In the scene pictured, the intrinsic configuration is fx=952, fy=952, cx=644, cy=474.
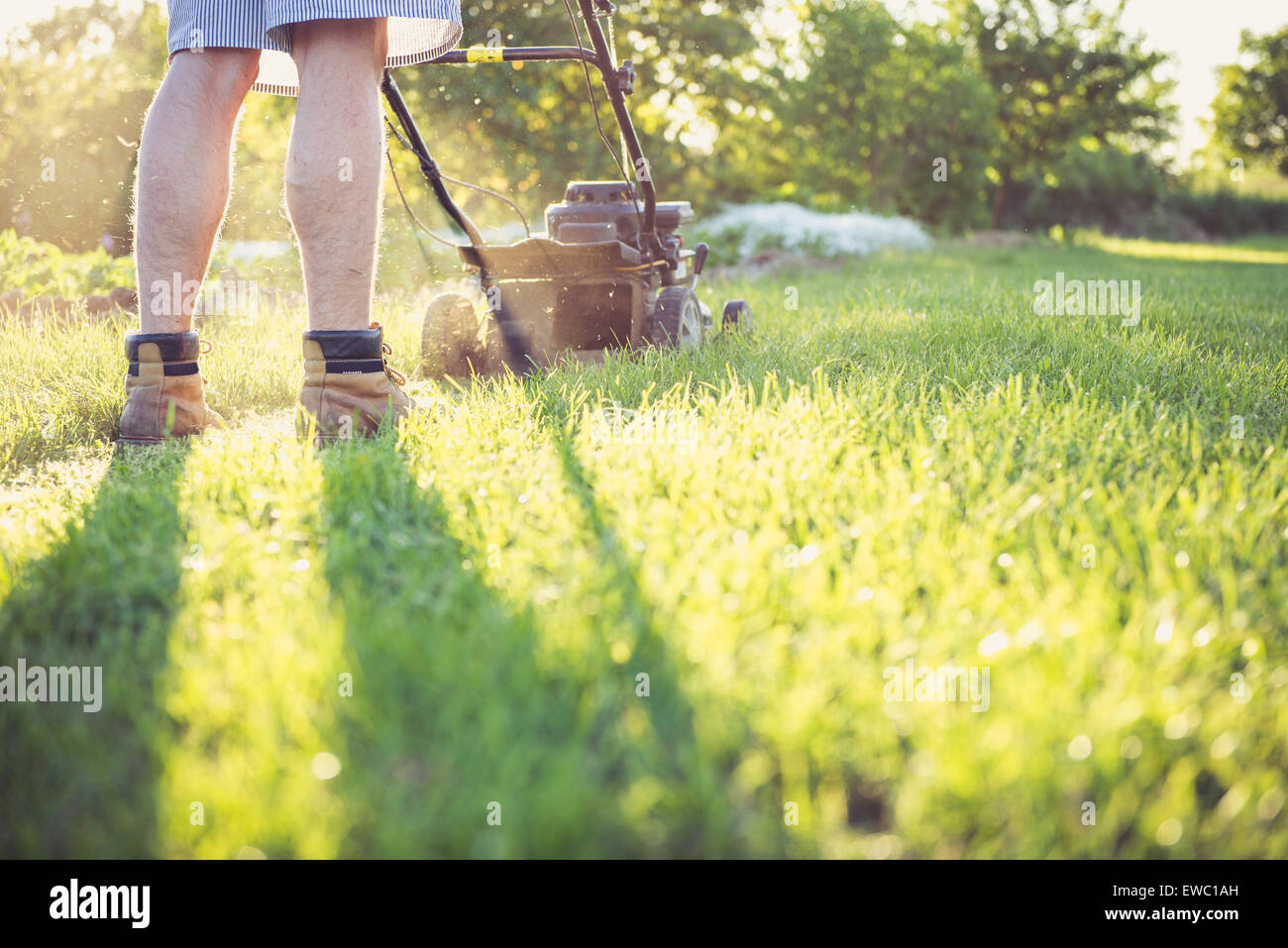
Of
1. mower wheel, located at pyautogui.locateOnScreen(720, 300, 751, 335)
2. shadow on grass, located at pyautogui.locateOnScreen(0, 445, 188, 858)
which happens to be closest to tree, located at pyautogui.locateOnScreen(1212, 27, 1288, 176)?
mower wheel, located at pyautogui.locateOnScreen(720, 300, 751, 335)

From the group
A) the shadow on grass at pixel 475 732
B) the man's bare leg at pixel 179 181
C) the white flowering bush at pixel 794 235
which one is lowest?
the shadow on grass at pixel 475 732

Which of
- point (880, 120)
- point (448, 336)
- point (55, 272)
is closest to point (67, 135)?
point (55, 272)

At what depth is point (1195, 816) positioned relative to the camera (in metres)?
0.91

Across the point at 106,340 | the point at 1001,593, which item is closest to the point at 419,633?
the point at 1001,593

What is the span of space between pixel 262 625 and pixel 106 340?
240 centimetres

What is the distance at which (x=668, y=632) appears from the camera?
114 centimetres

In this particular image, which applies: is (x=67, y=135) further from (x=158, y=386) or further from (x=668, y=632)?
(x=668, y=632)

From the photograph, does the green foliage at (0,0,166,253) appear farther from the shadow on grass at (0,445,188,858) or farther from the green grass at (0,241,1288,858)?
the shadow on grass at (0,445,188,858)

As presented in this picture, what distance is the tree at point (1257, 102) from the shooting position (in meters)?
35.1

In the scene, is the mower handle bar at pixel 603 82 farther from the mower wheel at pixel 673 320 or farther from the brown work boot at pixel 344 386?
the brown work boot at pixel 344 386

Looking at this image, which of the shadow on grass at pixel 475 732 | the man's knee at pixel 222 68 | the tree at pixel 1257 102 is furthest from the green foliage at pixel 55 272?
the tree at pixel 1257 102

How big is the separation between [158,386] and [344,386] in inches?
16.7

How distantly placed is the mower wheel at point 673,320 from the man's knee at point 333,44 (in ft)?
4.30

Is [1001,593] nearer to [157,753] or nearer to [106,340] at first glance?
[157,753]
